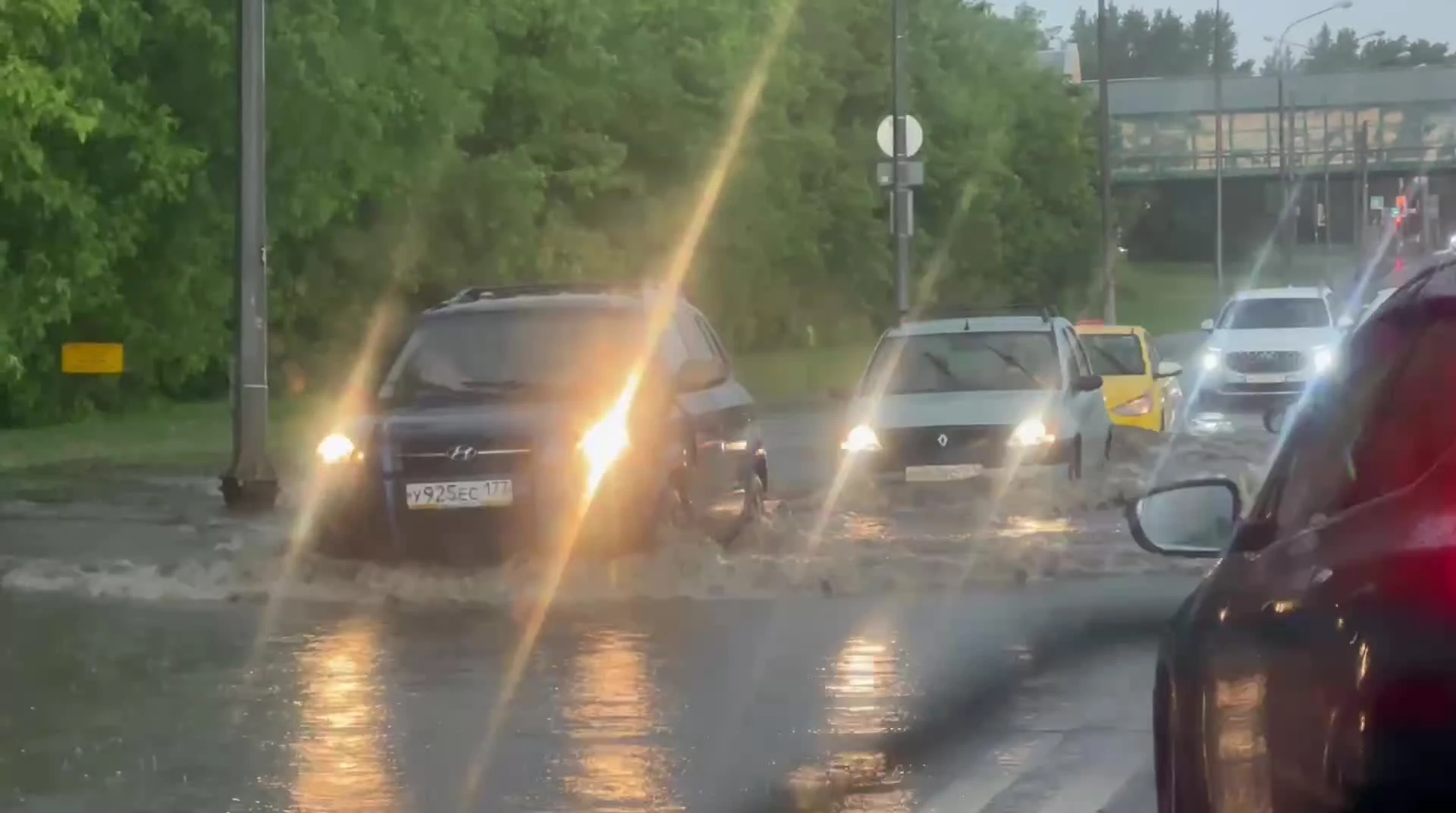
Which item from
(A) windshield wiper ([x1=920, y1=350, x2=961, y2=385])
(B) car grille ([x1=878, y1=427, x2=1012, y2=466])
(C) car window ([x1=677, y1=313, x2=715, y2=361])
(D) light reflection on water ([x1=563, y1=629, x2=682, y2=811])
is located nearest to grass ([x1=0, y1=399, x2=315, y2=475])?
(A) windshield wiper ([x1=920, y1=350, x2=961, y2=385])

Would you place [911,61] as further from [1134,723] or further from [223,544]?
[1134,723]

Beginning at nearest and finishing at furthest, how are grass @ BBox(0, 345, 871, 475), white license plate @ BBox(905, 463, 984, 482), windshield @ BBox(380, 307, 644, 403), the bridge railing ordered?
windshield @ BBox(380, 307, 644, 403) → white license plate @ BBox(905, 463, 984, 482) → grass @ BBox(0, 345, 871, 475) → the bridge railing

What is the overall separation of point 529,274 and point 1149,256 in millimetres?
102904

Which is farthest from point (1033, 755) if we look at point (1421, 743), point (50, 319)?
point (50, 319)

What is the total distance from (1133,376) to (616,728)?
62.2 ft

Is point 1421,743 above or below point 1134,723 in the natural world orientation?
above

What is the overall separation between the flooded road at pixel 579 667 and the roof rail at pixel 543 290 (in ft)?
6.27

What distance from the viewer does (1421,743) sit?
3717mm

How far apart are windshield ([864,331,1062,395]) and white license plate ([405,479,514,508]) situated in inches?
253

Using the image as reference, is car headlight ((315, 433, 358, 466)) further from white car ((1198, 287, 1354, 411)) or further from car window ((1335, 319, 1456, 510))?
white car ((1198, 287, 1354, 411))

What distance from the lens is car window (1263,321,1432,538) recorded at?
415cm

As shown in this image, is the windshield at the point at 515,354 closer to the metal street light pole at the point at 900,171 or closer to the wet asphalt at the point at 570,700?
the wet asphalt at the point at 570,700

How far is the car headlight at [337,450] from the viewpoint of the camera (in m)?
15.2

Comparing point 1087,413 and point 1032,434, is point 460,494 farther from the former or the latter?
point 1087,413
